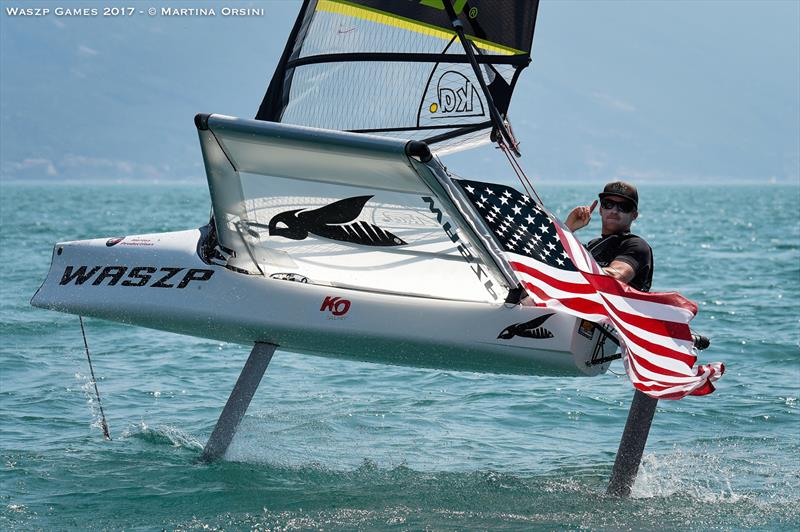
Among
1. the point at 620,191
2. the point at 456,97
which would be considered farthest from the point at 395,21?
the point at 620,191

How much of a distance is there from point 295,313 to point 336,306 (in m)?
0.22

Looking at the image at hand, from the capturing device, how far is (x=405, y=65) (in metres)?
6.74

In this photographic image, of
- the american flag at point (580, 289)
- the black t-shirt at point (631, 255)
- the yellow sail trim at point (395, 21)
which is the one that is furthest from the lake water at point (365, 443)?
the yellow sail trim at point (395, 21)

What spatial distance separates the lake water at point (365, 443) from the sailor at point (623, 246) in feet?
3.32

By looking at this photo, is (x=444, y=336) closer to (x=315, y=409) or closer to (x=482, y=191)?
(x=482, y=191)

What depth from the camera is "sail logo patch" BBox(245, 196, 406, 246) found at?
223 inches

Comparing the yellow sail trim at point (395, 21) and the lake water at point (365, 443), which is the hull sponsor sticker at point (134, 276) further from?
the yellow sail trim at point (395, 21)

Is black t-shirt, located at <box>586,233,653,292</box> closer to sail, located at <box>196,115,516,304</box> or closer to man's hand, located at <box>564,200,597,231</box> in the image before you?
man's hand, located at <box>564,200,597,231</box>

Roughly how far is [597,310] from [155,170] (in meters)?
186

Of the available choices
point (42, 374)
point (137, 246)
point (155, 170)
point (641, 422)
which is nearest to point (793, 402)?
point (641, 422)

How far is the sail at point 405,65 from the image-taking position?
6562 mm

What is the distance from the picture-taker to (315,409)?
24.3 ft

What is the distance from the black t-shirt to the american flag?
245 millimetres

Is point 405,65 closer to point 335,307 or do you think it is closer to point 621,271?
point 335,307
